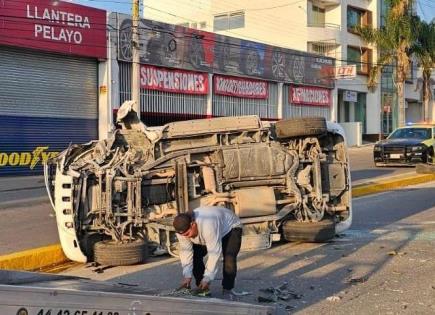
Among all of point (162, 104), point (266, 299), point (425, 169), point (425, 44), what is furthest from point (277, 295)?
point (425, 44)

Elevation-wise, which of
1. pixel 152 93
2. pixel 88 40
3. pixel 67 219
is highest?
pixel 88 40

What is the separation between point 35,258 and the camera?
8.43 m

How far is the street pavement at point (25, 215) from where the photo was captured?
31.0 ft

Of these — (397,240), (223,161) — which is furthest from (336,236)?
(223,161)

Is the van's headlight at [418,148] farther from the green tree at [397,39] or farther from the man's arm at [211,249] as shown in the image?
the man's arm at [211,249]

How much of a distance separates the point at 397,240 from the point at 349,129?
114 ft

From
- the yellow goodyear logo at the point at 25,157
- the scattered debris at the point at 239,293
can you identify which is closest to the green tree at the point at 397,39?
the yellow goodyear logo at the point at 25,157

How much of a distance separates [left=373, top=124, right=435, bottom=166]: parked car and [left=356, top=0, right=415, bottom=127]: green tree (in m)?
14.7

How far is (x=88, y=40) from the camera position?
2464cm

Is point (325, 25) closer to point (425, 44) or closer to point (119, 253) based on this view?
point (425, 44)

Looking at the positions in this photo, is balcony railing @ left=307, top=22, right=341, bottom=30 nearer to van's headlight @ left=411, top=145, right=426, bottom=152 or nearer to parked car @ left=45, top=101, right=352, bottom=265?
van's headlight @ left=411, top=145, right=426, bottom=152

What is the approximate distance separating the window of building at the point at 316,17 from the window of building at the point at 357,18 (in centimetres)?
198

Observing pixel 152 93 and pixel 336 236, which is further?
pixel 152 93

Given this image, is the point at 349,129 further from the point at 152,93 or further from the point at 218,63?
the point at 152,93
